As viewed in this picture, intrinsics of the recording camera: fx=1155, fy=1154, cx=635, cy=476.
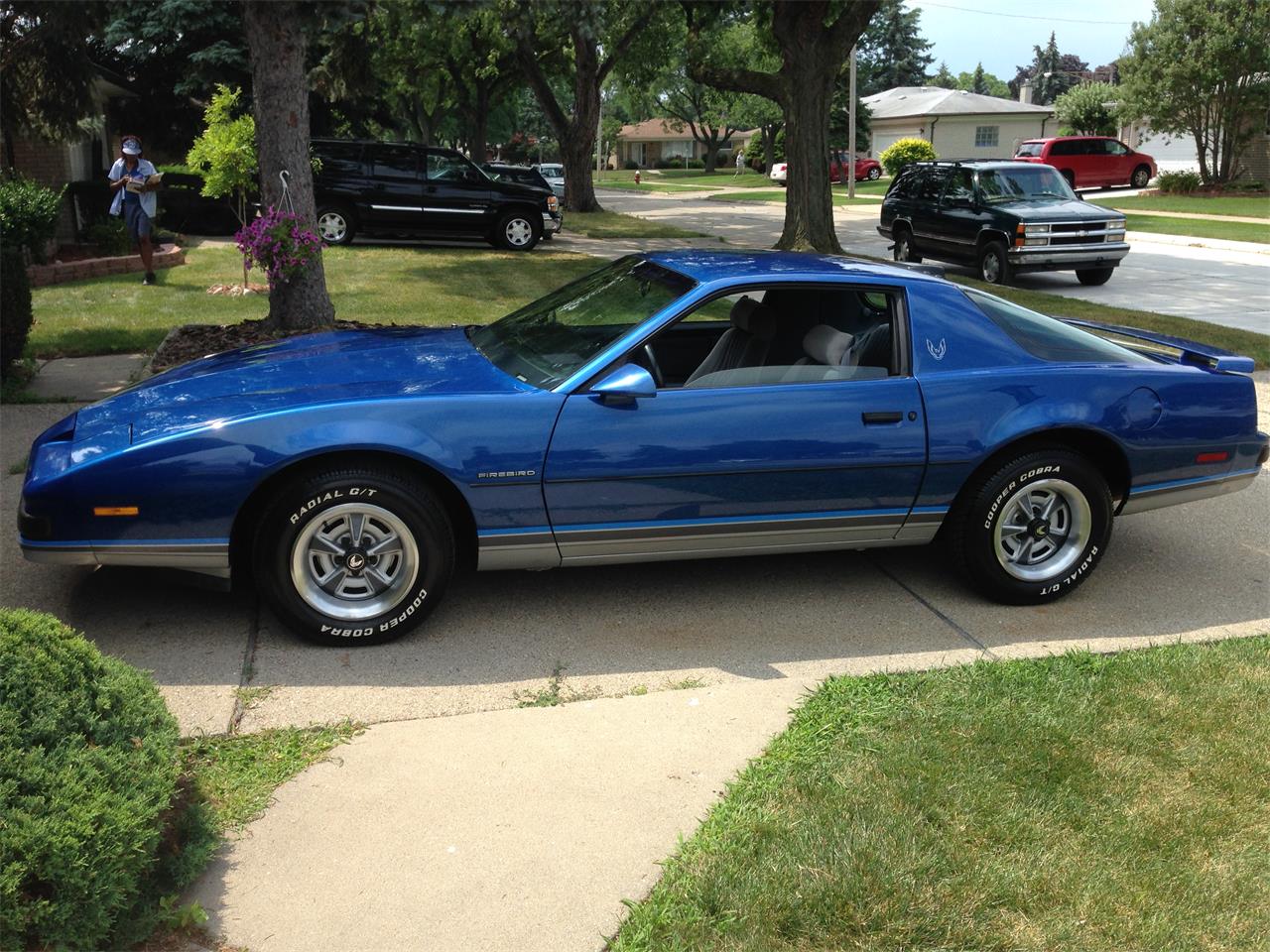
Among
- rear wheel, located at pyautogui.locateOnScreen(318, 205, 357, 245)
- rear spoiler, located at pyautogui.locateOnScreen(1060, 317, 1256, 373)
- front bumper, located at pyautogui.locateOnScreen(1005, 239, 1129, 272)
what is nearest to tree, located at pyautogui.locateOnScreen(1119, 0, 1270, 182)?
front bumper, located at pyautogui.locateOnScreen(1005, 239, 1129, 272)

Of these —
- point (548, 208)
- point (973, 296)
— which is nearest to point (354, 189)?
point (548, 208)

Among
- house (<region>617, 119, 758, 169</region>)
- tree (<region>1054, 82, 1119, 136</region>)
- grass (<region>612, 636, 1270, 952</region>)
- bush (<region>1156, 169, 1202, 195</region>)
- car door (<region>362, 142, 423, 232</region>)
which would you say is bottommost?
grass (<region>612, 636, 1270, 952</region>)

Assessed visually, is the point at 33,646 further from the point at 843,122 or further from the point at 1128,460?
the point at 843,122

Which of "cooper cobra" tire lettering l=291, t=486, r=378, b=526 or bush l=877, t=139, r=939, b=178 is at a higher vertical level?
bush l=877, t=139, r=939, b=178

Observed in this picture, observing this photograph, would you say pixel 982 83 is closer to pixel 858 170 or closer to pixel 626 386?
pixel 858 170

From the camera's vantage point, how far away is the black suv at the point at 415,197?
1884 cm

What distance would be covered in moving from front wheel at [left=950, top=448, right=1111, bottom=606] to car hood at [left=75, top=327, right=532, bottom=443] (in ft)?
6.62

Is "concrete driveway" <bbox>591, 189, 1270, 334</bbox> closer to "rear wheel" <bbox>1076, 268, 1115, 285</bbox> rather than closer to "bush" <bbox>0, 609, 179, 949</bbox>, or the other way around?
"rear wheel" <bbox>1076, 268, 1115, 285</bbox>

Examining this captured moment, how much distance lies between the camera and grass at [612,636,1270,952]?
116 inches

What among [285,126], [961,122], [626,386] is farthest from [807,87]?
[961,122]

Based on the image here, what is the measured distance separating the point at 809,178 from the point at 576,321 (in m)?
13.3

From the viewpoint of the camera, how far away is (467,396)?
4.48 metres

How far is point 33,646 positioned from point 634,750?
1.82 metres

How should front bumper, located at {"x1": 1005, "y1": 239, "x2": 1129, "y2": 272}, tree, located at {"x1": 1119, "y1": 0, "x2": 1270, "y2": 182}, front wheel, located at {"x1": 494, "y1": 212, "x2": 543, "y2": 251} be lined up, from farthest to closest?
tree, located at {"x1": 1119, "y1": 0, "x2": 1270, "y2": 182}
front wheel, located at {"x1": 494, "y1": 212, "x2": 543, "y2": 251}
front bumper, located at {"x1": 1005, "y1": 239, "x2": 1129, "y2": 272}
